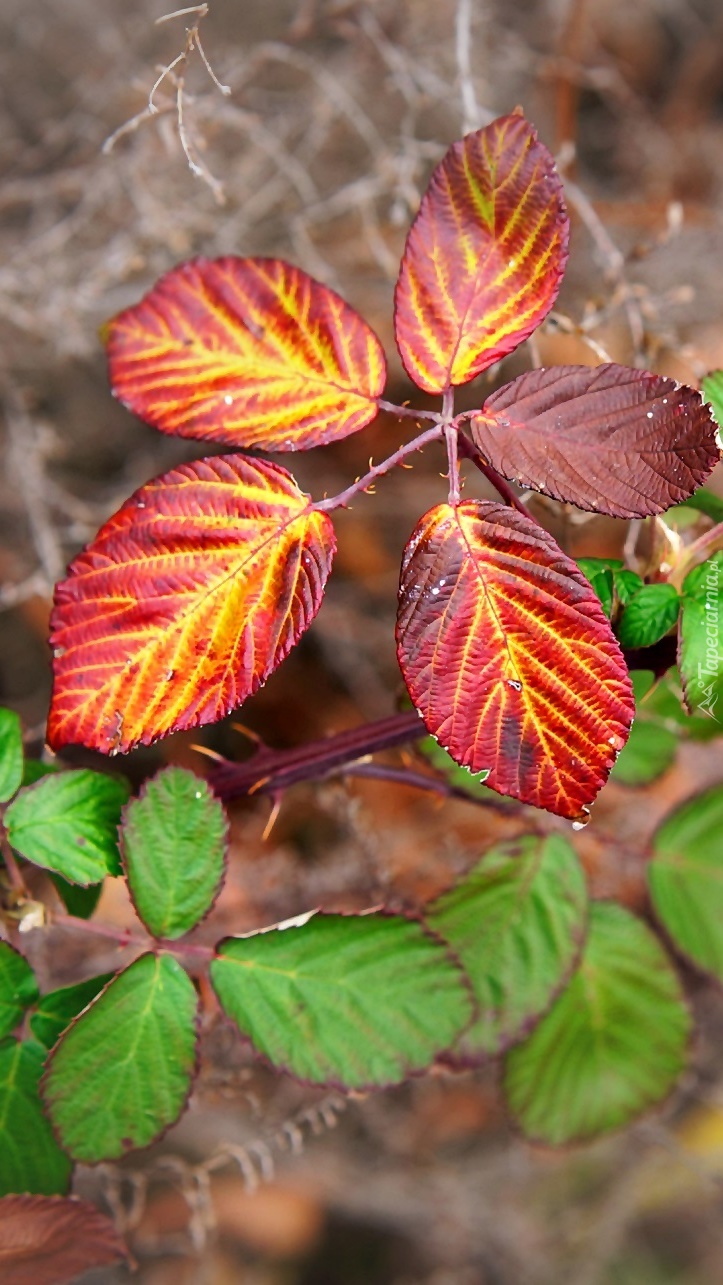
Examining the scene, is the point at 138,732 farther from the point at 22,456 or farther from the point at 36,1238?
the point at 22,456

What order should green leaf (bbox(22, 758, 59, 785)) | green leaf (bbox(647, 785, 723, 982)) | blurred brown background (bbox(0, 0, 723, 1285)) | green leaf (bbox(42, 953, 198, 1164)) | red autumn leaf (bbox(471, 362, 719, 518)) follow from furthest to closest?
blurred brown background (bbox(0, 0, 723, 1285)) < green leaf (bbox(647, 785, 723, 982)) < green leaf (bbox(22, 758, 59, 785)) < green leaf (bbox(42, 953, 198, 1164)) < red autumn leaf (bbox(471, 362, 719, 518))

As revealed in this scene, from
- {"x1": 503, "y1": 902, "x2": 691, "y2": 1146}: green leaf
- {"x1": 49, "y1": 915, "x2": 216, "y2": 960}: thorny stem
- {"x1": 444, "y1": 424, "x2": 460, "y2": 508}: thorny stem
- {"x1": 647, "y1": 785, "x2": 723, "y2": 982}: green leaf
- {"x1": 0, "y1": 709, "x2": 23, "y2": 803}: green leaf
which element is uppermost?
{"x1": 444, "y1": 424, "x2": 460, "y2": 508}: thorny stem

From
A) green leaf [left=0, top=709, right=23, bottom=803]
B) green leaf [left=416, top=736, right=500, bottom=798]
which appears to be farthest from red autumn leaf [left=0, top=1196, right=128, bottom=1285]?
green leaf [left=416, top=736, right=500, bottom=798]

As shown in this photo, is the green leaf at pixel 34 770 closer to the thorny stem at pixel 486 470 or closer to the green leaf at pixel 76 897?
the green leaf at pixel 76 897

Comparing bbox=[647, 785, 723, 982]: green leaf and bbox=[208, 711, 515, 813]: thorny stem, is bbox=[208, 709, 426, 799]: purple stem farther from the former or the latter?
bbox=[647, 785, 723, 982]: green leaf

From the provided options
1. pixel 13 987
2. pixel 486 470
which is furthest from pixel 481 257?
pixel 13 987

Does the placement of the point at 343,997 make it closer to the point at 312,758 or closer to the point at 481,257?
the point at 312,758

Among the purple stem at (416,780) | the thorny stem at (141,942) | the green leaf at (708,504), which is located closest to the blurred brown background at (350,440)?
the purple stem at (416,780)
